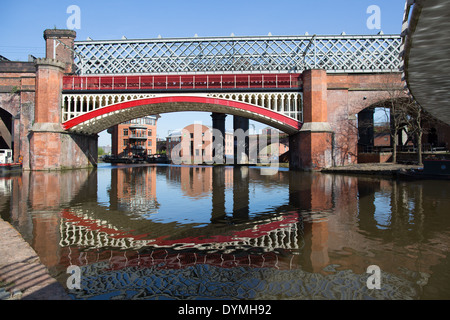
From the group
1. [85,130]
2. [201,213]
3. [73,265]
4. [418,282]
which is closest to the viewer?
[418,282]

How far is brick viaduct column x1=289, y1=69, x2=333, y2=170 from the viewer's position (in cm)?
3031

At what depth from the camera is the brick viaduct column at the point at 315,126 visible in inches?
1193

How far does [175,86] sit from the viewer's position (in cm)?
3375

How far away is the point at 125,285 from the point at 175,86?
31.4m

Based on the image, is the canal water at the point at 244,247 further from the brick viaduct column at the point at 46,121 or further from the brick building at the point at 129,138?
the brick building at the point at 129,138

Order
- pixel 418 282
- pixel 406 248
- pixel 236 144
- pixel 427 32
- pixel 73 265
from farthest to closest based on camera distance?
pixel 236 144
pixel 406 248
pixel 73 265
pixel 418 282
pixel 427 32

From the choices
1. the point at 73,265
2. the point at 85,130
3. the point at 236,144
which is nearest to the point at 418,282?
the point at 73,265

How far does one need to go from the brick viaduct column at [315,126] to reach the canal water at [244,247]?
1833 centimetres

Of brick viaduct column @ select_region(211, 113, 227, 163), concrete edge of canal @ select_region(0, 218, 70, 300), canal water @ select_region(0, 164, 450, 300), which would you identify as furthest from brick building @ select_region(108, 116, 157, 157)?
concrete edge of canal @ select_region(0, 218, 70, 300)

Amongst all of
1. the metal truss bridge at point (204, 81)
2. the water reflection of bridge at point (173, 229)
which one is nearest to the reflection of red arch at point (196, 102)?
the metal truss bridge at point (204, 81)

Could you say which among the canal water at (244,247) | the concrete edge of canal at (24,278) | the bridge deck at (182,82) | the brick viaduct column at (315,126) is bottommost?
the canal water at (244,247)

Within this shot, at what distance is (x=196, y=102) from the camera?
33000mm

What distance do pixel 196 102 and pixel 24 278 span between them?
98.0 feet

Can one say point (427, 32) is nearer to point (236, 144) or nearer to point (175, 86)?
point (175, 86)
